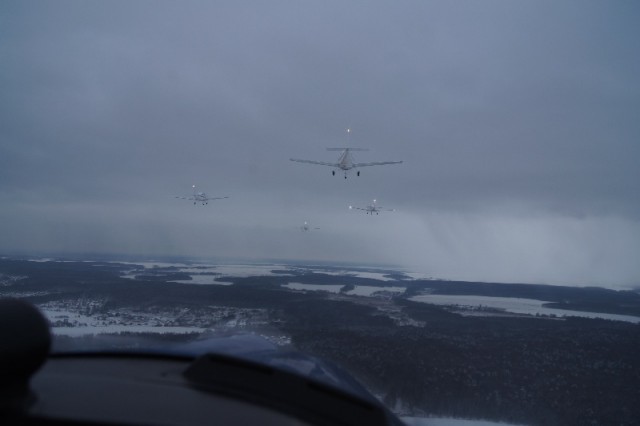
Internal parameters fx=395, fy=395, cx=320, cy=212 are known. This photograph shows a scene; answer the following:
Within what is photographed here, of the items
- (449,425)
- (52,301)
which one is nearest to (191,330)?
(52,301)

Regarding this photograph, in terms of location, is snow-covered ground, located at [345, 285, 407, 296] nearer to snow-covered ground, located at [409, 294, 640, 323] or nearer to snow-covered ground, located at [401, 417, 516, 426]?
snow-covered ground, located at [409, 294, 640, 323]

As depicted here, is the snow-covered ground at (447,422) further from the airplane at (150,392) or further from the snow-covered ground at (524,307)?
the snow-covered ground at (524,307)

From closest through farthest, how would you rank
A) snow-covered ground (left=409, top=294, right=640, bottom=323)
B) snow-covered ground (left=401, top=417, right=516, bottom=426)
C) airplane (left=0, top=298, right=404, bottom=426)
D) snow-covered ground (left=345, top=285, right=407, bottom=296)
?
1. airplane (left=0, top=298, right=404, bottom=426)
2. snow-covered ground (left=401, top=417, right=516, bottom=426)
3. snow-covered ground (left=409, top=294, right=640, bottom=323)
4. snow-covered ground (left=345, top=285, right=407, bottom=296)

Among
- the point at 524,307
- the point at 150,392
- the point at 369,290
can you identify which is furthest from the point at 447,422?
the point at 524,307

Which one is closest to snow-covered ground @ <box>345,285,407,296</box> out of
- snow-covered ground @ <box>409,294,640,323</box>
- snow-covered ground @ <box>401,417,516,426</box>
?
snow-covered ground @ <box>409,294,640,323</box>

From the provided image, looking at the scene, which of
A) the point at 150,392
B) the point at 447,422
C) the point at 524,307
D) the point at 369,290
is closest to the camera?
the point at 150,392

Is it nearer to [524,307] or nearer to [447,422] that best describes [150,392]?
[447,422]

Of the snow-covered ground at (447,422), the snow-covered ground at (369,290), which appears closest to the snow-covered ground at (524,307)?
the snow-covered ground at (369,290)

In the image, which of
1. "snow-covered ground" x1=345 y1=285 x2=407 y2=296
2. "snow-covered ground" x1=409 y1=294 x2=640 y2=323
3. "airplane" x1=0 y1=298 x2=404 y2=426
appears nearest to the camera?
"airplane" x1=0 y1=298 x2=404 y2=426

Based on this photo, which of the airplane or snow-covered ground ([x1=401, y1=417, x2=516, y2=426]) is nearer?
the airplane

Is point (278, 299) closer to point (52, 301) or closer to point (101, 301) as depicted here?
point (101, 301)

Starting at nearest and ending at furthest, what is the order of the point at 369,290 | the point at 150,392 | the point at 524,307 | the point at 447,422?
the point at 150,392 < the point at 447,422 < the point at 524,307 < the point at 369,290

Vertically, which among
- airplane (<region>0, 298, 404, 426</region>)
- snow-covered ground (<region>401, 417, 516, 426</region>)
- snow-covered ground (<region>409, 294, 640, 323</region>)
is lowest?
snow-covered ground (<region>401, 417, 516, 426</region>)
